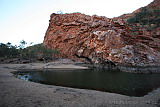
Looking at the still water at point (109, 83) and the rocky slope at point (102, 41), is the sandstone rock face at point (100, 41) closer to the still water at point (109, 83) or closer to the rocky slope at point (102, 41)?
the rocky slope at point (102, 41)

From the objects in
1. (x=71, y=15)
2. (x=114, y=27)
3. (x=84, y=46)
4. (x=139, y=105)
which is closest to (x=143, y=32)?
(x=114, y=27)

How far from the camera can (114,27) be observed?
60.9m

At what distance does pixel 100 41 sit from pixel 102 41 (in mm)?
971

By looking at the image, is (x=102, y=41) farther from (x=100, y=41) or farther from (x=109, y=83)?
(x=109, y=83)

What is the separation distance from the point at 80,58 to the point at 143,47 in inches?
1140

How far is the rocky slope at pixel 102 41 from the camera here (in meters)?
52.1

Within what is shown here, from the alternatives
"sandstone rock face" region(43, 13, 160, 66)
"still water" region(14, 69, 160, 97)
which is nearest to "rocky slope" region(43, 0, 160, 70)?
Answer: "sandstone rock face" region(43, 13, 160, 66)

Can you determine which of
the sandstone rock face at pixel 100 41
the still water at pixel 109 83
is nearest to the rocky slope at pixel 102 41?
the sandstone rock face at pixel 100 41

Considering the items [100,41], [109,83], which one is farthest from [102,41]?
[109,83]

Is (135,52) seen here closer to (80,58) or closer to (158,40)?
(158,40)

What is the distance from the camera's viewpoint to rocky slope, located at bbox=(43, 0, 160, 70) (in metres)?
52.1

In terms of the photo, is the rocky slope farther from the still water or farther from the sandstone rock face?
the still water

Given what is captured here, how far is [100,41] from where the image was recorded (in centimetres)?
5900

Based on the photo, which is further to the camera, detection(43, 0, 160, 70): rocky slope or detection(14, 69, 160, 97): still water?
detection(43, 0, 160, 70): rocky slope
